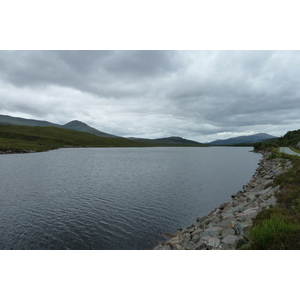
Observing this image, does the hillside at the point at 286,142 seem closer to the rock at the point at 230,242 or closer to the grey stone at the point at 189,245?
the grey stone at the point at 189,245

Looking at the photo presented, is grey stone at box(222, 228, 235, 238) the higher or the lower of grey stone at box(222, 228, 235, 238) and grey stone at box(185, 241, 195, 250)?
the higher

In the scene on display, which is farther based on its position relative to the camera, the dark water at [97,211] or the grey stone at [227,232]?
the dark water at [97,211]

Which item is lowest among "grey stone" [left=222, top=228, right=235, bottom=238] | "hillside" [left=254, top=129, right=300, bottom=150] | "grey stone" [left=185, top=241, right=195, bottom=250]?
"grey stone" [left=185, top=241, right=195, bottom=250]

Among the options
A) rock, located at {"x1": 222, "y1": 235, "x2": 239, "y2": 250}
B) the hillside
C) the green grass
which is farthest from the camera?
the hillside

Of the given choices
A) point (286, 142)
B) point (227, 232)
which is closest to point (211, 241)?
point (227, 232)

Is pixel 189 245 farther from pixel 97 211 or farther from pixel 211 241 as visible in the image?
pixel 97 211

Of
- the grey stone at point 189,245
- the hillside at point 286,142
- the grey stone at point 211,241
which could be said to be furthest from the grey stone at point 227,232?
the hillside at point 286,142

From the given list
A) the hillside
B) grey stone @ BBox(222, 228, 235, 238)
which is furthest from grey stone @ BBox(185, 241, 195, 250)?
Answer: the hillside

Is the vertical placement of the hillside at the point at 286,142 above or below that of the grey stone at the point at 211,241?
above

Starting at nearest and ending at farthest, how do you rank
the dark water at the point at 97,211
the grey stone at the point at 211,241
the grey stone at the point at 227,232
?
the grey stone at the point at 211,241 < the grey stone at the point at 227,232 < the dark water at the point at 97,211

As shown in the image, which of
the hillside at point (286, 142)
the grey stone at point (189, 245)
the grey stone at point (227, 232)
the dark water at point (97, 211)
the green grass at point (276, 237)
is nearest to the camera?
the green grass at point (276, 237)

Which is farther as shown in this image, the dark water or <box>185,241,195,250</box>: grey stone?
the dark water

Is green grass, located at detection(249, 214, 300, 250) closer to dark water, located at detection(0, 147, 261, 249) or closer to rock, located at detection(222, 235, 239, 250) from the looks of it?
rock, located at detection(222, 235, 239, 250)

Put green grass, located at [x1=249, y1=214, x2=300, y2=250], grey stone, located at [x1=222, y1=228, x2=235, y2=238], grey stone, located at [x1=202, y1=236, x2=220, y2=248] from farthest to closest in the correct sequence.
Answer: grey stone, located at [x1=222, y1=228, x2=235, y2=238] < grey stone, located at [x1=202, y1=236, x2=220, y2=248] < green grass, located at [x1=249, y1=214, x2=300, y2=250]
